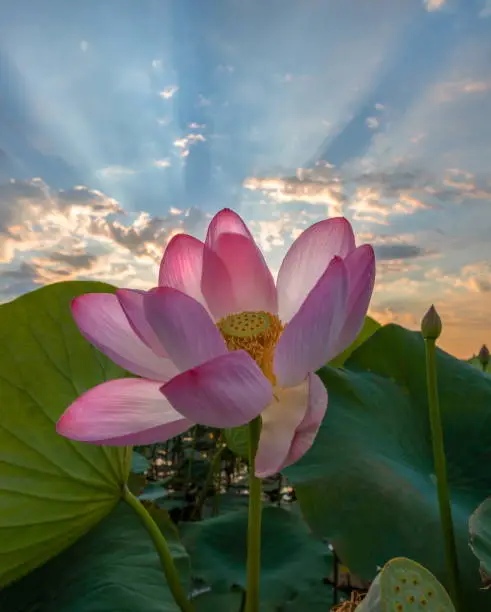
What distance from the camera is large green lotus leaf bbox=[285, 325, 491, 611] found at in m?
0.77

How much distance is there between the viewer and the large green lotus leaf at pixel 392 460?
0.77 metres

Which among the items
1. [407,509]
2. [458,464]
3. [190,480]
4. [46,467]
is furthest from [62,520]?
[190,480]

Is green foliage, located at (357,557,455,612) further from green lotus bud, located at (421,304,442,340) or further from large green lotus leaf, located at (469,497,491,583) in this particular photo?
green lotus bud, located at (421,304,442,340)

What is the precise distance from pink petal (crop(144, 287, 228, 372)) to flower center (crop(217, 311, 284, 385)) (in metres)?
0.14

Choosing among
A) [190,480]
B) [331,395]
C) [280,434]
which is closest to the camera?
[280,434]

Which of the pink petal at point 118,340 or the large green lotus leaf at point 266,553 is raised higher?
the pink petal at point 118,340

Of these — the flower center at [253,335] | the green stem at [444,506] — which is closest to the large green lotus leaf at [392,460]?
the green stem at [444,506]

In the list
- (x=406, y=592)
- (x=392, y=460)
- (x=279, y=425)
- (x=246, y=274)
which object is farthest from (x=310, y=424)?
(x=392, y=460)

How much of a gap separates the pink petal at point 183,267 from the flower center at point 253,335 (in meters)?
0.06

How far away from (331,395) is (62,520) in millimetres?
447

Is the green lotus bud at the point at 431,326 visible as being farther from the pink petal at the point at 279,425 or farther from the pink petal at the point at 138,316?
the pink petal at the point at 138,316

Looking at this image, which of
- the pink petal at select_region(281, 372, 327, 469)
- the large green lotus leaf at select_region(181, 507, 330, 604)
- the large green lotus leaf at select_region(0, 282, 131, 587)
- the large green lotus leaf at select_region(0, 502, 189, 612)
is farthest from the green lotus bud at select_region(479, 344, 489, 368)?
the pink petal at select_region(281, 372, 327, 469)

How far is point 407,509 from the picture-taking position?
31.3 inches

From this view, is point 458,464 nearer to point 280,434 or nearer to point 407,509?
point 407,509
